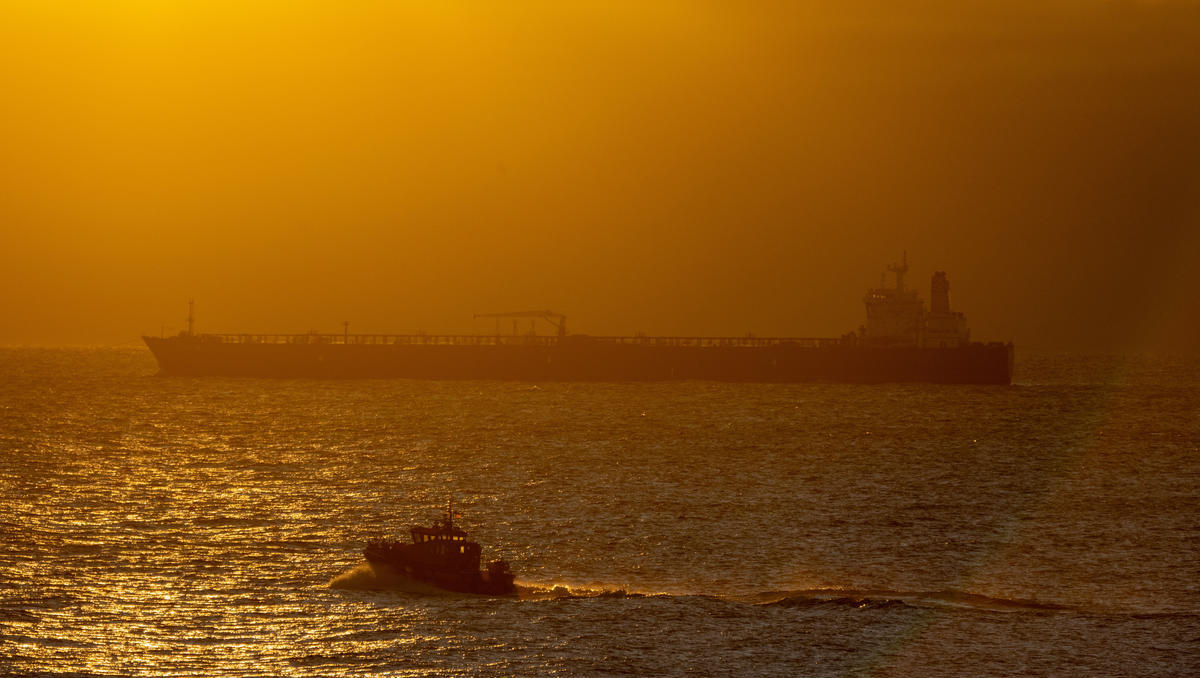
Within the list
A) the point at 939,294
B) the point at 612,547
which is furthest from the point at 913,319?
the point at 612,547

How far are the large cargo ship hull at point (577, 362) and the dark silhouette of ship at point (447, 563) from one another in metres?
103

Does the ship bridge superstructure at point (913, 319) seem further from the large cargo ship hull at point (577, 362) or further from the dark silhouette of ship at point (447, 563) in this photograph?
the dark silhouette of ship at point (447, 563)

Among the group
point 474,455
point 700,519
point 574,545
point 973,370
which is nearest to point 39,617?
point 574,545

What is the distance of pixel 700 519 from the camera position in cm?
4869

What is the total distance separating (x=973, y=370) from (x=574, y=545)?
333 ft

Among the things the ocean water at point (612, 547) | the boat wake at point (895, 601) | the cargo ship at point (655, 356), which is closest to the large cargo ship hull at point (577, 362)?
the cargo ship at point (655, 356)

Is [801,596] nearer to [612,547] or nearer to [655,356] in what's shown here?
[612,547]

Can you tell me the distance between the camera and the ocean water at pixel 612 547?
29.8 metres

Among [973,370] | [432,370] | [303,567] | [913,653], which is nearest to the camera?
[913,653]

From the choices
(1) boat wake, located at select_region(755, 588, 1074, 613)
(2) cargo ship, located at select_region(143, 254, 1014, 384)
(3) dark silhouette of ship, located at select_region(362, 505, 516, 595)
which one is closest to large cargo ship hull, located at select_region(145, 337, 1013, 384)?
(2) cargo ship, located at select_region(143, 254, 1014, 384)

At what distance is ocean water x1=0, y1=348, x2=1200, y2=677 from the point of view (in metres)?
29.8

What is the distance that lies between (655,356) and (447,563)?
110424 millimetres

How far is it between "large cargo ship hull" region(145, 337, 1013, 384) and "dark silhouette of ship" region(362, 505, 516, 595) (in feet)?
338

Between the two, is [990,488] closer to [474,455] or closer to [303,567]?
[474,455]
